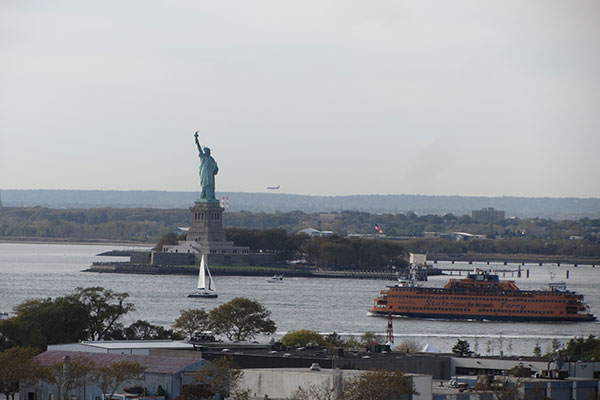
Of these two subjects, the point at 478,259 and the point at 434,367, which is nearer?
the point at 434,367

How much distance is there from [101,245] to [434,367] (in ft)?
529

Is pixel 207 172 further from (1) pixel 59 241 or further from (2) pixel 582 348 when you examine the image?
(1) pixel 59 241

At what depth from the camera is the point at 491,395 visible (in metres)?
25.3

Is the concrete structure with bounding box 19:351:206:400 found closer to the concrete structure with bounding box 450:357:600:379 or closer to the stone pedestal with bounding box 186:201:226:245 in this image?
the concrete structure with bounding box 450:357:600:379

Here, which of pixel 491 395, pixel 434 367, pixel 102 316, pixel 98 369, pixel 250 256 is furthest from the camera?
pixel 250 256

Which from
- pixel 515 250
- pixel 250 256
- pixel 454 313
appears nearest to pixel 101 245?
pixel 515 250

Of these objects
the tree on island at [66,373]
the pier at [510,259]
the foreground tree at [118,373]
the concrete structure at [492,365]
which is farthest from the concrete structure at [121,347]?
the pier at [510,259]

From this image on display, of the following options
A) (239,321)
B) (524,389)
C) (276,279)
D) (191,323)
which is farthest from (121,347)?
(276,279)

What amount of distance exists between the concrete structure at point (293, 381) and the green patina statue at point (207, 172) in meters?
87.6

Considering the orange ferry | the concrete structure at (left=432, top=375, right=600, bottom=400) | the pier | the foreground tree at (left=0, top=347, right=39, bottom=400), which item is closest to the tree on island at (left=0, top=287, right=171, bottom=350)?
the foreground tree at (left=0, top=347, right=39, bottom=400)

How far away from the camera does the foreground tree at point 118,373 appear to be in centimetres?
2675

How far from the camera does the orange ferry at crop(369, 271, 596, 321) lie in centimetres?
7588

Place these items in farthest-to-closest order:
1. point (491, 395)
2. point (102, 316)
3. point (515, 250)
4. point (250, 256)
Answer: point (515, 250), point (250, 256), point (102, 316), point (491, 395)

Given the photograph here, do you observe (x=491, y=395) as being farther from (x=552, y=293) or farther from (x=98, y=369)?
(x=552, y=293)
